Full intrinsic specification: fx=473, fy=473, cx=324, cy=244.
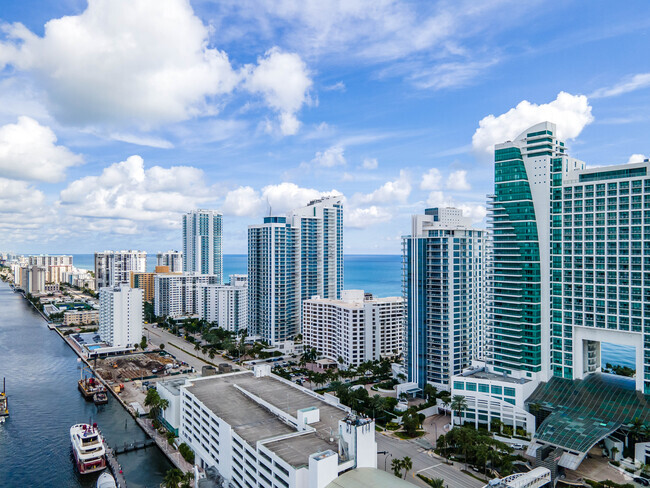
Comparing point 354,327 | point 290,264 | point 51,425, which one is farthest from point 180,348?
point 51,425

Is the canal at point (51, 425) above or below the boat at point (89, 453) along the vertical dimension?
below

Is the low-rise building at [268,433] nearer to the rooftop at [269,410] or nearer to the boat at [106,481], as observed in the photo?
the rooftop at [269,410]

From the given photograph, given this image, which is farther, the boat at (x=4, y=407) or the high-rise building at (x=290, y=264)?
the high-rise building at (x=290, y=264)

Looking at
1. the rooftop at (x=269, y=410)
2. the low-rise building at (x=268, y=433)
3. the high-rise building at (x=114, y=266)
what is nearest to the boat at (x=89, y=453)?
the low-rise building at (x=268, y=433)

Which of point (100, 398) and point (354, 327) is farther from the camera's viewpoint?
point (354, 327)

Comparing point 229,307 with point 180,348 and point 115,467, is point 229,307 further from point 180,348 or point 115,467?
point 115,467

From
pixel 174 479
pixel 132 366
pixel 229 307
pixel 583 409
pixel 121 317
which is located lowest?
pixel 132 366
